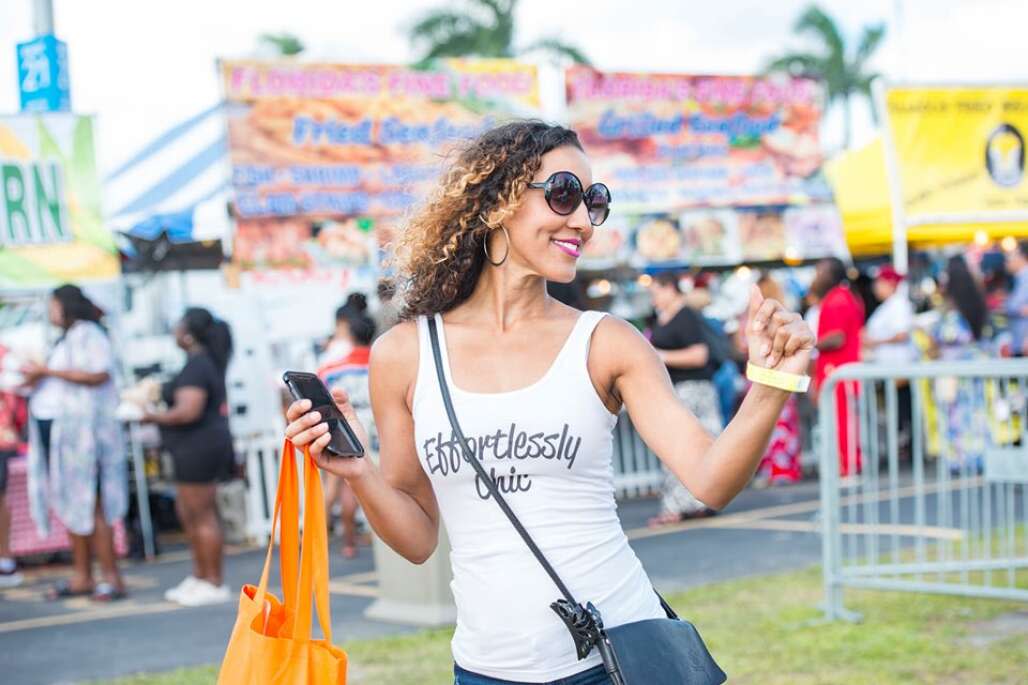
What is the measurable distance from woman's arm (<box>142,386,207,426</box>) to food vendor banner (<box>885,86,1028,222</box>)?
258 inches

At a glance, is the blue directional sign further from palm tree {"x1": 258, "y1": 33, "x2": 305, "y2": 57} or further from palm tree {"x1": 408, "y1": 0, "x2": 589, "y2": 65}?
palm tree {"x1": 258, "y1": 33, "x2": 305, "y2": 57}

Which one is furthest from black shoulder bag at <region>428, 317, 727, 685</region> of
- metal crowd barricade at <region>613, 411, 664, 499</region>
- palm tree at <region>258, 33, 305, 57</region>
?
palm tree at <region>258, 33, 305, 57</region>

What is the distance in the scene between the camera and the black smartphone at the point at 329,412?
2.43 meters

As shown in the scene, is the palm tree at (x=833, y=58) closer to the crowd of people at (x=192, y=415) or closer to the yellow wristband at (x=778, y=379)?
the crowd of people at (x=192, y=415)

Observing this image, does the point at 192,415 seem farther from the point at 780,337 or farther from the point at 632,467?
the point at 780,337

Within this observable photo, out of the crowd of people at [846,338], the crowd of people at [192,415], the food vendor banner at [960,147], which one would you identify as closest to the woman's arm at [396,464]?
the crowd of people at [192,415]

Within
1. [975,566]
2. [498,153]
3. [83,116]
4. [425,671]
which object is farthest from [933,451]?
[498,153]

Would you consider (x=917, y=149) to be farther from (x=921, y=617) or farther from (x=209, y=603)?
(x=209, y=603)

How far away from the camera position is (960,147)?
38.0ft

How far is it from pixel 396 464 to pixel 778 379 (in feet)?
2.94

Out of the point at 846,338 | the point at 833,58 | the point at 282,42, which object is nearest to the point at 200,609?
the point at 846,338

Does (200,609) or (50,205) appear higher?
(50,205)

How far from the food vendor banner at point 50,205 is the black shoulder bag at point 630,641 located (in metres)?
7.68

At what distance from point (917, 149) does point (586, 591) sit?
9.81 meters
